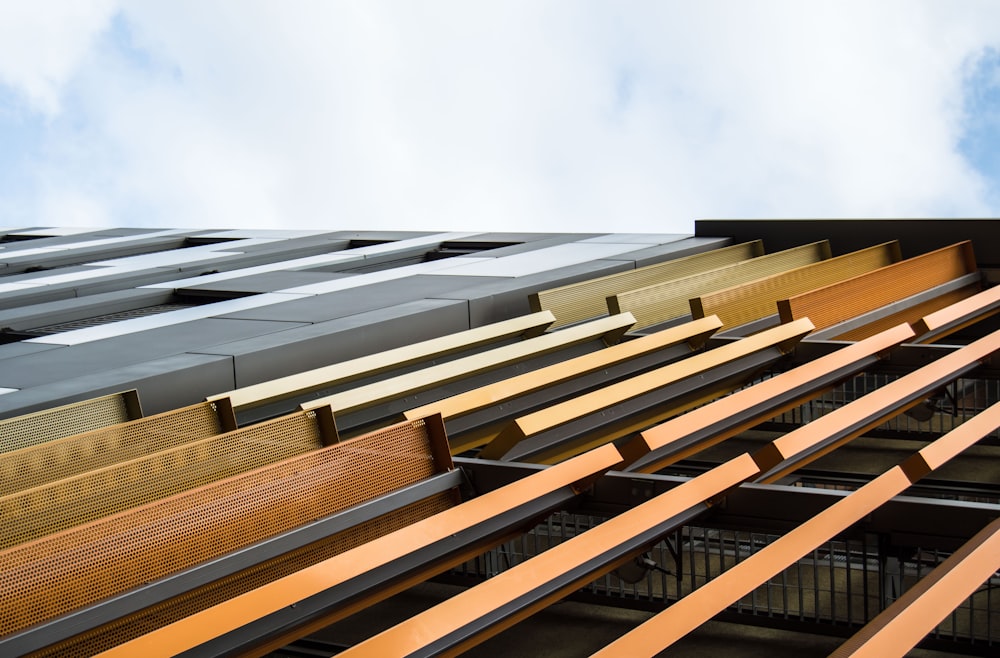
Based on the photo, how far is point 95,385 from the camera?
5.00 metres

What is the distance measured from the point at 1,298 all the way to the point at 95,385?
414cm

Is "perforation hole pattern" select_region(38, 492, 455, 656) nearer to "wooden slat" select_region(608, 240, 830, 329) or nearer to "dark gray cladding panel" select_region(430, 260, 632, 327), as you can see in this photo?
"dark gray cladding panel" select_region(430, 260, 632, 327)

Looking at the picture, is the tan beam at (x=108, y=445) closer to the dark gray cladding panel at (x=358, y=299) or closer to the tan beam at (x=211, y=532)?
the tan beam at (x=211, y=532)

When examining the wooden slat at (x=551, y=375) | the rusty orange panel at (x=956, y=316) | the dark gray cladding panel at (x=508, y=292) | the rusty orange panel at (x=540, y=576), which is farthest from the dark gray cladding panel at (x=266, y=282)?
the rusty orange panel at (x=540, y=576)

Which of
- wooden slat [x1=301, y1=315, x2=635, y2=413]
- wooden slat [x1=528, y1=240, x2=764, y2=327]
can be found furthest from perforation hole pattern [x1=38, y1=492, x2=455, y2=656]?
wooden slat [x1=528, y1=240, x2=764, y2=327]

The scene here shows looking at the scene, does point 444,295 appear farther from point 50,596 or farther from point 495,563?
point 50,596

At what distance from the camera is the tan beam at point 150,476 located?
3555mm

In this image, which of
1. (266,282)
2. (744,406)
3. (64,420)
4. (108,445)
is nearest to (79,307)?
(266,282)

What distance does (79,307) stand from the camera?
7.80 metres

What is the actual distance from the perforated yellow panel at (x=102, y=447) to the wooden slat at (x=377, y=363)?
0.16 metres

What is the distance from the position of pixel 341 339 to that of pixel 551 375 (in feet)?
4.48

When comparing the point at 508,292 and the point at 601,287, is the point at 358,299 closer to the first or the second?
the point at 508,292

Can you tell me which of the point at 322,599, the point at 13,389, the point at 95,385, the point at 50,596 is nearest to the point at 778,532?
the point at 322,599

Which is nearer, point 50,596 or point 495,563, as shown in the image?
point 50,596
